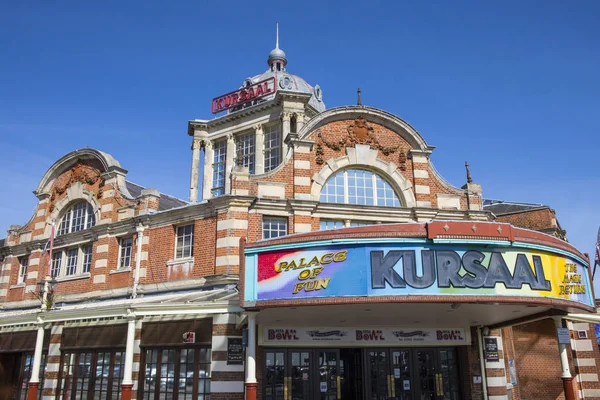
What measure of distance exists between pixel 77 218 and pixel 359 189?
1347cm

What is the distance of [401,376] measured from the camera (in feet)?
62.8

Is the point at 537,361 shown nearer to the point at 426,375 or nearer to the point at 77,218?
the point at 426,375

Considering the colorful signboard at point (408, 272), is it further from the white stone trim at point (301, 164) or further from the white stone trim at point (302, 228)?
the white stone trim at point (301, 164)

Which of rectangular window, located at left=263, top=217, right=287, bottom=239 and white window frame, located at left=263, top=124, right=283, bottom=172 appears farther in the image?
white window frame, located at left=263, top=124, right=283, bottom=172

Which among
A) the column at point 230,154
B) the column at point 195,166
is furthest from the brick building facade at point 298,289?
the column at point 195,166

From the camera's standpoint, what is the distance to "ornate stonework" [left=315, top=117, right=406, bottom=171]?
21.6 meters

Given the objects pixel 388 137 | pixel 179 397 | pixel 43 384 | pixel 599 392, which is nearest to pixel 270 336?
pixel 179 397

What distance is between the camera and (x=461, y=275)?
45.4 feet

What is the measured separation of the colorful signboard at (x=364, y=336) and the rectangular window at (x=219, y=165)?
68.3 feet

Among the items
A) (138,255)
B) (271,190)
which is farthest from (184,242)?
(271,190)

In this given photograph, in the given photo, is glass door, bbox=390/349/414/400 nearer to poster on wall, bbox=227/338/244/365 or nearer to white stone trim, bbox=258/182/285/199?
poster on wall, bbox=227/338/244/365

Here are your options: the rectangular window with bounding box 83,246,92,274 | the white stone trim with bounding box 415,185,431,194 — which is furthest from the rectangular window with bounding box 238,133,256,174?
the white stone trim with bounding box 415,185,431,194

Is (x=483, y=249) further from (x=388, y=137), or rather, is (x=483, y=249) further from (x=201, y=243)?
(x=201, y=243)

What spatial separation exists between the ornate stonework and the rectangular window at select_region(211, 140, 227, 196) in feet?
57.6
